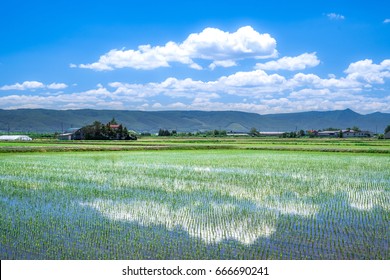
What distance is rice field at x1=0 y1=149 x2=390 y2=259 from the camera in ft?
26.2

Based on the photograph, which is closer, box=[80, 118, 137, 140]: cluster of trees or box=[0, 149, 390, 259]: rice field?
box=[0, 149, 390, 259]: rice field

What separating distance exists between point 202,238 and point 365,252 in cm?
323

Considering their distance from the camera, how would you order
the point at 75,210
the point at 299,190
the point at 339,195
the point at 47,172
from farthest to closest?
1. the point at 47,172
2. the point at 299,190
3. the point at 339,195
4. the point at 75,210

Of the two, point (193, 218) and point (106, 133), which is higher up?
point (106, 133)

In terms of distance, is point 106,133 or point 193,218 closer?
point 193,218

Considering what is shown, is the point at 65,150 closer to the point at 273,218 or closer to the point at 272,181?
the point at 272,181

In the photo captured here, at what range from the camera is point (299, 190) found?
1562 cm

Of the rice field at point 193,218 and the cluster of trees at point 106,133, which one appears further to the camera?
the cluster of trees at point 106,133

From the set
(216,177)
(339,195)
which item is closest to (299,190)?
(339,195)

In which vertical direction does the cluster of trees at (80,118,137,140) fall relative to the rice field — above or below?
above

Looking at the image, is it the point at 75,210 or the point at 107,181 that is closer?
the point at 75,210

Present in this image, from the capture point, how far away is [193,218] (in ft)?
34.8

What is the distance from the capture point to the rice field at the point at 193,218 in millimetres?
7992

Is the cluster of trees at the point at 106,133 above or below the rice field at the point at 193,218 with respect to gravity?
above
